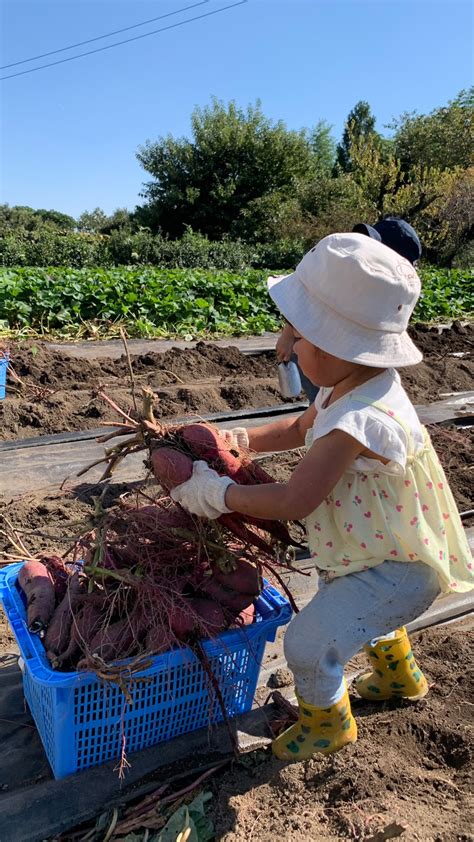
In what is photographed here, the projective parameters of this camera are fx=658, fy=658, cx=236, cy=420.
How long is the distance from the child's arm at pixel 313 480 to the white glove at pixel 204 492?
0.35 ft

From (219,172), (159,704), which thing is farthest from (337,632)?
(219,172)

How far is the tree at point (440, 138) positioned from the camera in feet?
93.8

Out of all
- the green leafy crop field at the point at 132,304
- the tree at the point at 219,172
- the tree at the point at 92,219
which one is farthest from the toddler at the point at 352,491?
the tree at the point at 92,219

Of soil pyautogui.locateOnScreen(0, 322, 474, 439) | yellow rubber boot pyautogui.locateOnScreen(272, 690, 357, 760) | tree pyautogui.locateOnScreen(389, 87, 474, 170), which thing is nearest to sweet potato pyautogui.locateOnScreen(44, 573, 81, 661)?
yellow rubber boot pyautogui.locateOnScreen(272, 690, 357, 760)

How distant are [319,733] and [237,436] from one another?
88cm

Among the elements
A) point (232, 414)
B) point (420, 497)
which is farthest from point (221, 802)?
point (232, 414)

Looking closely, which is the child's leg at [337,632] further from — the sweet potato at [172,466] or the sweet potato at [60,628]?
the sweet potato at [60,628]

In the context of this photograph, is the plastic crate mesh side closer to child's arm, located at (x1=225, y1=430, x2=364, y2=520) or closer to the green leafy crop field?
child's arm, located at (x1=225, y1=430, x2=364, y2=520)

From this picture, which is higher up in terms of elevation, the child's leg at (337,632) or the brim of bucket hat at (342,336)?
the brim of bucket hat at (342,336)

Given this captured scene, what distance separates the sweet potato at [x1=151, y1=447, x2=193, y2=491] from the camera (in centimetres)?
178

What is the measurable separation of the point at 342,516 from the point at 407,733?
2.51 ft

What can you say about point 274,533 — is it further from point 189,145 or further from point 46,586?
point 189,145

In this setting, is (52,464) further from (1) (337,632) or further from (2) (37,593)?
(1) (337,632)

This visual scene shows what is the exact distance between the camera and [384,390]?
67.2 inches
